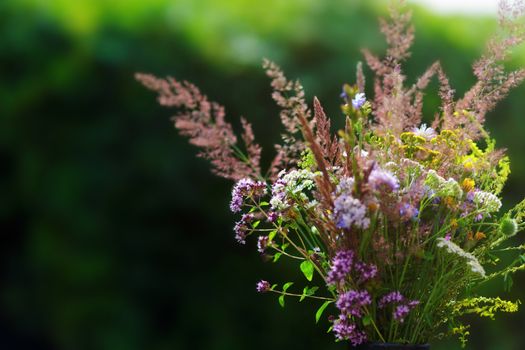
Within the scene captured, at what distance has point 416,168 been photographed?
5.35ft

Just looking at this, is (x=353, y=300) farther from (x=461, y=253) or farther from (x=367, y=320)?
(x=461, y=253)

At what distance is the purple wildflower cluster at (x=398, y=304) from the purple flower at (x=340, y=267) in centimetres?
11

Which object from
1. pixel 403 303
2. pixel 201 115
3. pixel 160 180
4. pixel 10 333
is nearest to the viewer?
pixel 403 303

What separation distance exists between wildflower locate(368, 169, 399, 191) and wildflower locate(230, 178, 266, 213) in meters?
0.31

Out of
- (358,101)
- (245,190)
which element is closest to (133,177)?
(245,190)

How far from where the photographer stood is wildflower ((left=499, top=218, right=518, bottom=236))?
1624 millimetres

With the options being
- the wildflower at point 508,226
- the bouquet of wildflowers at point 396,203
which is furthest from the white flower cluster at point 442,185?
the wildflower at point 508,226

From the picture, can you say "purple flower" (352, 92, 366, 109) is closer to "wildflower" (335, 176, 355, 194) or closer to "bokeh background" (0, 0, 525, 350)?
"wildflower" (335, 176, 355, 194)

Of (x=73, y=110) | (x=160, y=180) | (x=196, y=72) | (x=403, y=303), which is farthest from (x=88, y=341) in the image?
(x=403, y=303)

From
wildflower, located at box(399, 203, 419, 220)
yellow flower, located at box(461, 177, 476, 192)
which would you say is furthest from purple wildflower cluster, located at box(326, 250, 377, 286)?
yellow flower, located at box(461, 177, 476, 192)

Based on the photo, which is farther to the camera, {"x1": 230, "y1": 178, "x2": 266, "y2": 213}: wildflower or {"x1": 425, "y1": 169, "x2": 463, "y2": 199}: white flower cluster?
{"x1": 230, "y1": 178, "x2": 266, "y2": 213}: wildflower

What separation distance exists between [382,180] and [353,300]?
0.84 feet

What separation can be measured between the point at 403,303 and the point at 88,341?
230cm

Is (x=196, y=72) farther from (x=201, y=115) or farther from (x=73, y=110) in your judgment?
(x=201, y=115)
